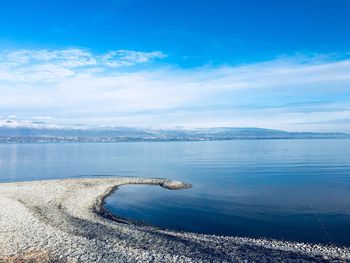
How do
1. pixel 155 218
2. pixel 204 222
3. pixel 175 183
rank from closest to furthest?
1. pixel 204 222
2. pixel 155 218
3. pixel 175 183

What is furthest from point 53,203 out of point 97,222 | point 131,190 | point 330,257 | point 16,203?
Result: point 330,257

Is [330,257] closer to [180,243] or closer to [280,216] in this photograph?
[180,243]

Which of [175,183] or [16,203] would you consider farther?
[175,183]

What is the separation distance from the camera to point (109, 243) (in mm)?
28922

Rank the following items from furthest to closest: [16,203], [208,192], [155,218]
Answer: [208,192]
[16,203]
[155,218]

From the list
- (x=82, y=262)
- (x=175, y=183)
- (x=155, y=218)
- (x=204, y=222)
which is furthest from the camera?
(x=175, y=183)

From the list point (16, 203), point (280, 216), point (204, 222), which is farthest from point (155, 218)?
point (16, 203)

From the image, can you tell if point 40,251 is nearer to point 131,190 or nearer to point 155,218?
point 155,218

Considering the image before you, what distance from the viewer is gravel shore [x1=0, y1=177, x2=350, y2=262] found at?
25.8 metres

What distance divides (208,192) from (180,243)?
29408 mm

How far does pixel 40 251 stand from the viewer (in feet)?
88.5

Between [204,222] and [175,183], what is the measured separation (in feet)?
90.5

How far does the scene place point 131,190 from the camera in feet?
204

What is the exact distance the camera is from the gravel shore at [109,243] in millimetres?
25812
